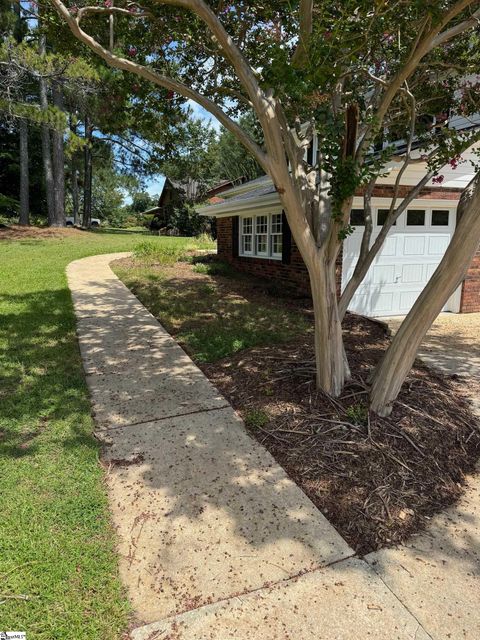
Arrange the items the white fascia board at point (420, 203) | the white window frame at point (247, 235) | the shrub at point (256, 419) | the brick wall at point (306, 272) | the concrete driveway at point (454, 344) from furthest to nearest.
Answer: the white window frame at point (247, 235) → the brick wall at point (306, 272) → the white fascia board at point (420, 203) → the concrete driveway at point (454, 344) → the shrub at point (256, 419)

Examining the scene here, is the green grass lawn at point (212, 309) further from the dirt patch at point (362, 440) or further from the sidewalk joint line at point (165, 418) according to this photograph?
the sidewalk joint line at point (165, 418)

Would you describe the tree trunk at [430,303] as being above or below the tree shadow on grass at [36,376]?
above

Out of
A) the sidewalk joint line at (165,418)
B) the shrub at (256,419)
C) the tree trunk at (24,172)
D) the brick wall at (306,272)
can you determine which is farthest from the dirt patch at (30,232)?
the shrub at (256,419)

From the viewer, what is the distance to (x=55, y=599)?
2123mm

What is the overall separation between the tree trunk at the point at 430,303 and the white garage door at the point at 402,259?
4985 mm

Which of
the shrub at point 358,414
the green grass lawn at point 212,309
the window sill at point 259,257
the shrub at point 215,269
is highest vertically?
the window sill at point 259,257

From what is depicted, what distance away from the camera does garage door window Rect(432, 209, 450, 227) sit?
363 inches

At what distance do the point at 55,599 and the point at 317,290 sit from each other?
2.93 metres

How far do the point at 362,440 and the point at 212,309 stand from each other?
16.6ft

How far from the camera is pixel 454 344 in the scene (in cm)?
697

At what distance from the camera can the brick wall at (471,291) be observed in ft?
30.5

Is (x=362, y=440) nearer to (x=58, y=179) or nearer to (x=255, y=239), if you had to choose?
(x=255, y=239)

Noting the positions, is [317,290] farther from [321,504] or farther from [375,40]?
[375,40]

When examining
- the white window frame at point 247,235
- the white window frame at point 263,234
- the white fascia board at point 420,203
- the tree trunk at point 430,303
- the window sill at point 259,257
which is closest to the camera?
the tree trunk at point 430,303
